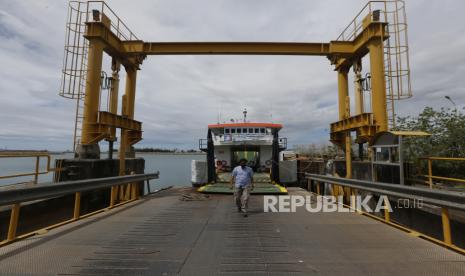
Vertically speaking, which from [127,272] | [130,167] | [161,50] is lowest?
[127,272]

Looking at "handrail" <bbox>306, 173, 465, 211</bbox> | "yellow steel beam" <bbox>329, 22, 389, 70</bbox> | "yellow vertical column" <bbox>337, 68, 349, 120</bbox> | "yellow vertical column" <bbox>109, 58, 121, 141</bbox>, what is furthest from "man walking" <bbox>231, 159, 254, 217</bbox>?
"yellow vertical column" <bbox>337, 68, 349, 120</bbox>

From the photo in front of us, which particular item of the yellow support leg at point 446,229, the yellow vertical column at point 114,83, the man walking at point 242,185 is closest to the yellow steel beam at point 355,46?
the man walking at point 242,185

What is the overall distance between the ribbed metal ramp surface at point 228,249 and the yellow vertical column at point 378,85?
634 cm

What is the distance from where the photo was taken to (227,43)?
45.3ft

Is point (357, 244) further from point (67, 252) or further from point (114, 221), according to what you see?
point (114, 221)

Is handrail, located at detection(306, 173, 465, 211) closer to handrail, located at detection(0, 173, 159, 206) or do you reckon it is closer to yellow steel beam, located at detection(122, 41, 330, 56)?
handrail, located at detection(0, 173, 159, 206)

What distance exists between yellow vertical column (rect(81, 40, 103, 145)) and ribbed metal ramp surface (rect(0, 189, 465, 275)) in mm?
5869

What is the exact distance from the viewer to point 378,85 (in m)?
11.6

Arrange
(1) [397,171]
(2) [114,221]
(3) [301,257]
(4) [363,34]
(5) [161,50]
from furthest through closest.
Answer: (5) [161,50], (4) [363,34], (1) [397,171], (2) [114,221], (3) [301,257]

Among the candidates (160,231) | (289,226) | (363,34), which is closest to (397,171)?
(289,226)

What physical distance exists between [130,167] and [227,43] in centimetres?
772

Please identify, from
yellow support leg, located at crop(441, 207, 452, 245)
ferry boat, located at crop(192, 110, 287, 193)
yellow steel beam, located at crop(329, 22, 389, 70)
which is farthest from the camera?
ferry boat, located at crop(192, 110, 287, 193)

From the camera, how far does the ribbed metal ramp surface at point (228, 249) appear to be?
3.60 m

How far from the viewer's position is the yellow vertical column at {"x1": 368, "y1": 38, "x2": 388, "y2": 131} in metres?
11.5
